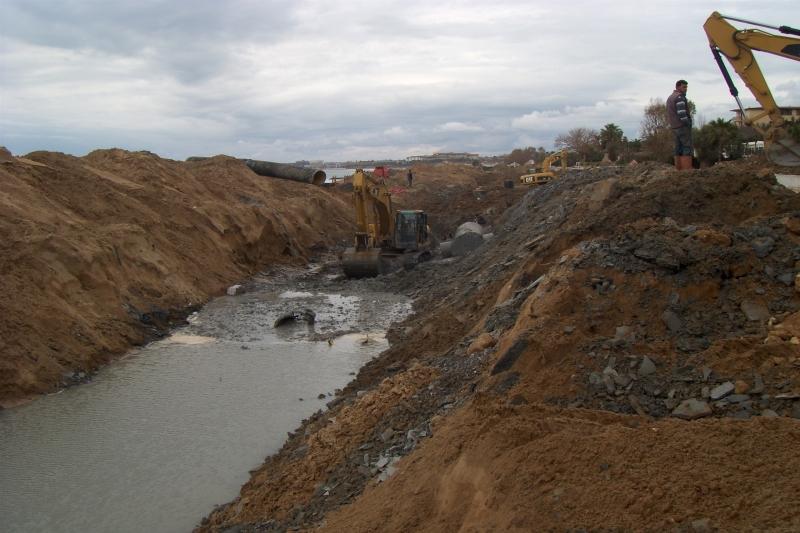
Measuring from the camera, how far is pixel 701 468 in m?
4.24

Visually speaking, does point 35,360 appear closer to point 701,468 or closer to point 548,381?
point 548,381

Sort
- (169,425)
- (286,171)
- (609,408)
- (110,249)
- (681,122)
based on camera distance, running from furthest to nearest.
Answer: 1. (286,171)
2. (110,249)
3. (681,122)
4. (169,425)
5. (609,408)

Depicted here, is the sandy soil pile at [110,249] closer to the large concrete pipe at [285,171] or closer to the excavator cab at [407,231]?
the large concrete pipe at [285,171]

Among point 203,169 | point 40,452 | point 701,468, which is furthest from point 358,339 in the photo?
point 203,169

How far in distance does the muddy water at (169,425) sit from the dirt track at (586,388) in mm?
703

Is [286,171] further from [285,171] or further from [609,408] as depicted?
[609,408]

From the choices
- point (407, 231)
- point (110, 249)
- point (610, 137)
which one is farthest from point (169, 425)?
point (610, 137)

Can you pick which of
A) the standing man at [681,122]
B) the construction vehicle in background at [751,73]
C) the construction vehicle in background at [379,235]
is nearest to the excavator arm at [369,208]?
the construction vehicle in background at [379,235]

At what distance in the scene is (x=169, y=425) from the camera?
10.3 meters

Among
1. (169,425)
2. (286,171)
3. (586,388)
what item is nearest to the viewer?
(586,388)

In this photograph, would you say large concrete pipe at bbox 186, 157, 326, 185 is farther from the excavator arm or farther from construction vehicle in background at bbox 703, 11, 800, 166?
construction vehicle in background at bbox 703, 11, 800, 166

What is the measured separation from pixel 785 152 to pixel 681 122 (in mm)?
2331

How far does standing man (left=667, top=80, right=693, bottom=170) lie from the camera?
37.8 feet

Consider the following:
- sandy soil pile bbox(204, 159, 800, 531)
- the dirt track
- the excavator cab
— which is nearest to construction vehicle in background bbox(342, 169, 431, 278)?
the excavator cab
